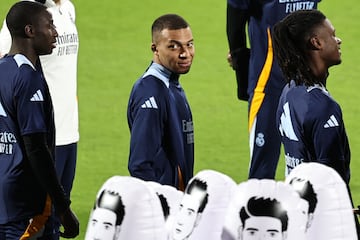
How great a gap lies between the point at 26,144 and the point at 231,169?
12.9 ft

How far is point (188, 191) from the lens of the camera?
2379 millimetres

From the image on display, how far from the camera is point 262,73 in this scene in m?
6.16

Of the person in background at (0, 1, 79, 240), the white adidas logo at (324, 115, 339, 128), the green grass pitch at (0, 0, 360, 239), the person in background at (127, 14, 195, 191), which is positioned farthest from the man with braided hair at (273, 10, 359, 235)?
the green grass pitch at (0, 0, 360, 239)

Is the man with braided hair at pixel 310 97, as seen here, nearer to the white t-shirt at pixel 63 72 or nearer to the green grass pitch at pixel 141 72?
the white t-shirt at pixel 63 72

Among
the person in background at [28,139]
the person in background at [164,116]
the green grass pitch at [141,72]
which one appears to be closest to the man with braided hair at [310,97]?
the person in background at [164,116]

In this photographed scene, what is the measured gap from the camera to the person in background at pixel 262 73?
6.07 metres

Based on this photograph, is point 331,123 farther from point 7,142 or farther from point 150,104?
point 7,142

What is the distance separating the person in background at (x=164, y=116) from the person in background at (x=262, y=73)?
5.07 feet

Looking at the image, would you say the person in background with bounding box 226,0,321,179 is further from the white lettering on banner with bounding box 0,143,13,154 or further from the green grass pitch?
the white lettering on banner with bounding box 0,143,13,154

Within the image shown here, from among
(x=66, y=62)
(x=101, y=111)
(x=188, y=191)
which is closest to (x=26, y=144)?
(x=66, y=62)

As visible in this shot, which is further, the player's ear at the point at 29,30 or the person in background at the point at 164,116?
the player's ear at the point at 29,30

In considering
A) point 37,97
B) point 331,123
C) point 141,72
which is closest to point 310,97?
point 331,123

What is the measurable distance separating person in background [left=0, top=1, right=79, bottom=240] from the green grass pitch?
2083 mm

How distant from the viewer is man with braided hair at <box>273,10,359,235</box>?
Result: 12.8 feet
